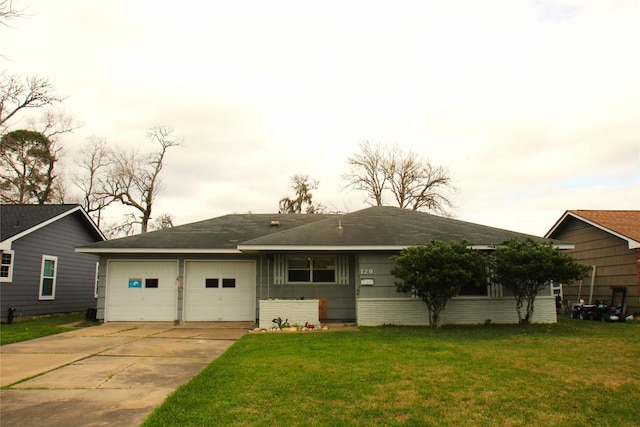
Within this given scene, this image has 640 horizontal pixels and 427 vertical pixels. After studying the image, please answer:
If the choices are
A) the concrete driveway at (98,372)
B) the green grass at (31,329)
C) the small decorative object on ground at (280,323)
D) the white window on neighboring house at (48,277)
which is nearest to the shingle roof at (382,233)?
the small decorative object on ground at (280,323)

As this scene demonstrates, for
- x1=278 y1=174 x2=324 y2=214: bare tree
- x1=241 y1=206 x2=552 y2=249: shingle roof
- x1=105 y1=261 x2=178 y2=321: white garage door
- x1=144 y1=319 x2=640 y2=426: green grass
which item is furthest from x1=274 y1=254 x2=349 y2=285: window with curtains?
x1=278 y1=174 x2=324 y2=214: bare tree

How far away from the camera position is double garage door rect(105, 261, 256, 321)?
14727mm

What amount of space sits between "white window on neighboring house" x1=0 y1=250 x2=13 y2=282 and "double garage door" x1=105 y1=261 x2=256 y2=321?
346cm

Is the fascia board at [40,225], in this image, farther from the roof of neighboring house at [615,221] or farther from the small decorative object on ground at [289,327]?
the roof of neighboring house at [615,221]

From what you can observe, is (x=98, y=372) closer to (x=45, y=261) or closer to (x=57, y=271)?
(x=45, y=261)

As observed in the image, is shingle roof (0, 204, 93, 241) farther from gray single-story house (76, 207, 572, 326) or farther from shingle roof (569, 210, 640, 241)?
shingle roof (569, 210, 640, 241)

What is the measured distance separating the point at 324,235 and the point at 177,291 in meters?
5.16

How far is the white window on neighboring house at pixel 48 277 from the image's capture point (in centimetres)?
1689

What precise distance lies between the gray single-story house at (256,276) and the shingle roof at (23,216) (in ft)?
11.1

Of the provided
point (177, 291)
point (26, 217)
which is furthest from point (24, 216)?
point (177, 291)

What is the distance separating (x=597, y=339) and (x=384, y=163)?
2667 cm

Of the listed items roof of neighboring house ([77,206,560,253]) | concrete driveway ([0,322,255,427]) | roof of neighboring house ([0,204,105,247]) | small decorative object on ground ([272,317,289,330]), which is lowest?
concrete driveway ([0,322,255,427])

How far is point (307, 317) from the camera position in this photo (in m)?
13.1

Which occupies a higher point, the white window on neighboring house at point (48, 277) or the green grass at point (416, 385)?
the white window on neighboring house at point (48, 277)
